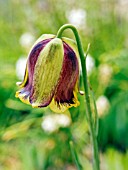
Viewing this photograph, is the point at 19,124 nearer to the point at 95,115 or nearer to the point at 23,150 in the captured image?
the point at 23,150

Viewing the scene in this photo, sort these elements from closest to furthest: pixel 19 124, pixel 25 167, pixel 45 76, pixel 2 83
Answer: pixel 45 76
pixel 25 167
pixel 19 124
pixel 2 83

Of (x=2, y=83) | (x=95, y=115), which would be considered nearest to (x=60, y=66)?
(x=95, y=115)

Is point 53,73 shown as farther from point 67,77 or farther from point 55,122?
point 55,122

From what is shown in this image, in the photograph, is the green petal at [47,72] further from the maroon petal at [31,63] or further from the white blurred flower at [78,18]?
the white blurred flower at [78,18]

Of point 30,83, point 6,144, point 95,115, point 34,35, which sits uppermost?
point 30,83

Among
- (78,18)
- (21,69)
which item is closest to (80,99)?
(21,69)

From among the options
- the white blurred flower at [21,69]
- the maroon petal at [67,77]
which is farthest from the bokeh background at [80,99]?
the maroon petal at [67,77]
